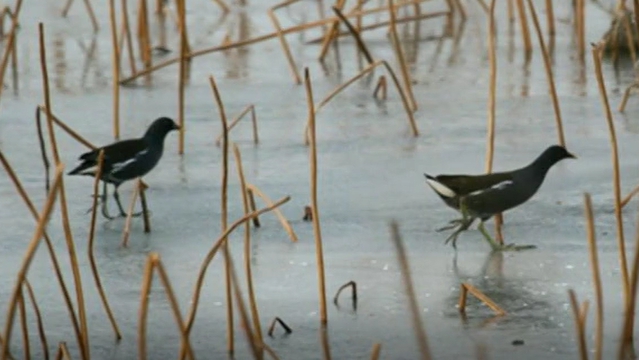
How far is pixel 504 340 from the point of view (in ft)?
16.3

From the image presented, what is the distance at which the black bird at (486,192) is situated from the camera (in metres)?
6.14

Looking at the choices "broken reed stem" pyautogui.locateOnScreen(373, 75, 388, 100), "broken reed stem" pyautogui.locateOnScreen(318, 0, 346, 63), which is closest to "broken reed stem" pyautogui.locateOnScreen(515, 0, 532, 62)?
"broken reed stem" pyautogui.locateOnScreen(318, 0, 346, 63)

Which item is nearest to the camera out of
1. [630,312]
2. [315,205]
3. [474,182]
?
[630,312]

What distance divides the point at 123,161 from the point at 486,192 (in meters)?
1.69

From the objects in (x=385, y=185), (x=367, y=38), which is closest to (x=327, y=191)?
(x=385, y=185)

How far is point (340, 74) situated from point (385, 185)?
3168 millimetres

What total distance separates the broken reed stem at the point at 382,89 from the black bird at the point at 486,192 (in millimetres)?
3112

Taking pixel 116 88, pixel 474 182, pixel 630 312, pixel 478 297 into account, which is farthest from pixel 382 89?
pixel 630 312

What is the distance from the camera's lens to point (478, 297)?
205 inches

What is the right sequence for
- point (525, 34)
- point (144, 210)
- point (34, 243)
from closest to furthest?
point (34, 243) → point (144, 210) → point (525, 34)

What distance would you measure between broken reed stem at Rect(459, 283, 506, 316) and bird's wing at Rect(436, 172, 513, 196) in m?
0.91

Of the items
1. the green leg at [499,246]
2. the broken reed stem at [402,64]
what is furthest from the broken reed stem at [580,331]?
the broken reed stem at [402,64]

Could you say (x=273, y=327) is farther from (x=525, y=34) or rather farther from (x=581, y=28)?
(x=525, y=34)

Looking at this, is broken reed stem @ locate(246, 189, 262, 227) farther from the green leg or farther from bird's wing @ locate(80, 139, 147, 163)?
the green leg
